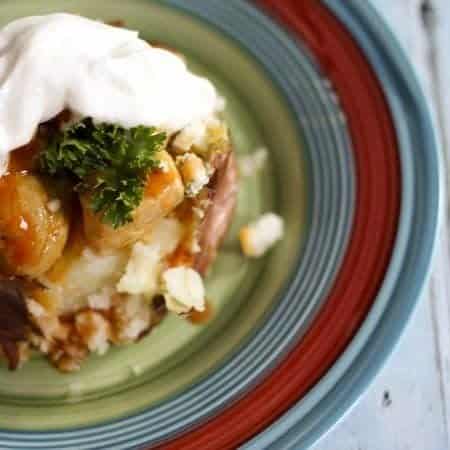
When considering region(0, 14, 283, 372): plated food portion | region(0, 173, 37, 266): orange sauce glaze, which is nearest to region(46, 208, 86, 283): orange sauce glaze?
region(0, 14, 283, 372): plated food portion

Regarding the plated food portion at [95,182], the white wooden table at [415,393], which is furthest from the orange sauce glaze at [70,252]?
the white wooden table at [415,393]

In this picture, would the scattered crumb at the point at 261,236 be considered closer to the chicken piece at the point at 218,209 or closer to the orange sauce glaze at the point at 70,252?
the chicken piece at the point at 218,209

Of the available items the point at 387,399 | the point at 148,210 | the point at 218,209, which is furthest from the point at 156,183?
the point at 387,399

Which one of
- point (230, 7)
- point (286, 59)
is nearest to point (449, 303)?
point (286, 59)

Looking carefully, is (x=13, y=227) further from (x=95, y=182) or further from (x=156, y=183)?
(x=156, y=183)

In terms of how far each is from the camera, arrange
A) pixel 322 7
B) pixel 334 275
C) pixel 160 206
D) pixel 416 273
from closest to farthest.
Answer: pixel 160 206, pixel 416 273, pixel 334 275, pixel 322 7

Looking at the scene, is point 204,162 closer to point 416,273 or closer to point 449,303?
point 416,273
